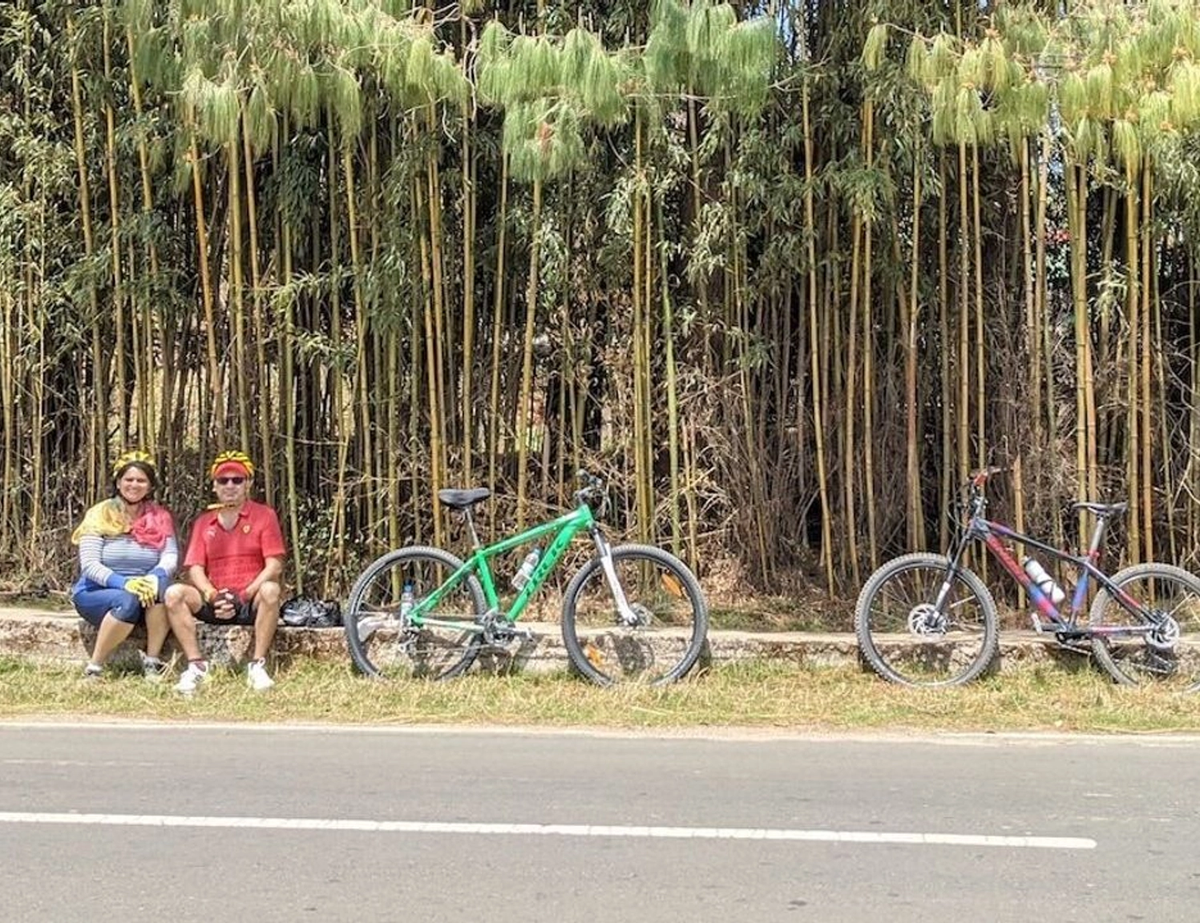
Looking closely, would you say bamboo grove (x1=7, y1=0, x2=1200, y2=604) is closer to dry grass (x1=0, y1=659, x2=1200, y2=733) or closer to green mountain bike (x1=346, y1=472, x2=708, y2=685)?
green mountain bike (x1=346, y1=472, x2=708, y2=685)

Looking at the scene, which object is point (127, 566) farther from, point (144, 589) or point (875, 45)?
point (875, 45)

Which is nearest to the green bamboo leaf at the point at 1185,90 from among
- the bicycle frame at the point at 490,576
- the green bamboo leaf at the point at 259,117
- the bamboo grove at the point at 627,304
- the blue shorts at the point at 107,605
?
the bamboo grove at the point at 627,304

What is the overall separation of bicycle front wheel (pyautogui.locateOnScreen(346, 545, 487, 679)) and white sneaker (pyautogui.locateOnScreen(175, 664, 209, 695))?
30.4 inches

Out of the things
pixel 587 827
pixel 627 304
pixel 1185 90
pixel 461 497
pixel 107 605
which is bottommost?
pixel 587 827

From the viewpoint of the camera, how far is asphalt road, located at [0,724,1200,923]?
3.56 metres

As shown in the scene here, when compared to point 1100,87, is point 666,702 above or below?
below

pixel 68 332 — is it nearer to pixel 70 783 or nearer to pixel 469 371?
pixel 469 371

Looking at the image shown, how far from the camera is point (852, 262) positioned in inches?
294

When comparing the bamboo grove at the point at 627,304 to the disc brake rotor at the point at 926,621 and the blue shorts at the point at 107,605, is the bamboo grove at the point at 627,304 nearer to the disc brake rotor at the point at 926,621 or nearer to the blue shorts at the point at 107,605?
the disc brake rotor at the point at 926,621

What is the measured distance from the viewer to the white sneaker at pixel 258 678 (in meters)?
6.45

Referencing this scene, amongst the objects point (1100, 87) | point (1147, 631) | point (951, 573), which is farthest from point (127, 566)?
point (1100, 87)

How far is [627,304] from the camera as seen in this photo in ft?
25.4

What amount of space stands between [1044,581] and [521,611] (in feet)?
9.20

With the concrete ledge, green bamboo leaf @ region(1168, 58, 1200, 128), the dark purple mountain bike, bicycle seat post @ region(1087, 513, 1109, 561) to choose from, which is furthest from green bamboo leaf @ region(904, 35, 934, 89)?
the concrete ledge
